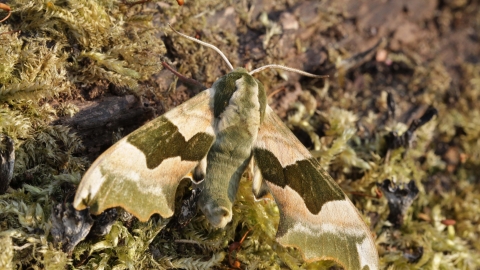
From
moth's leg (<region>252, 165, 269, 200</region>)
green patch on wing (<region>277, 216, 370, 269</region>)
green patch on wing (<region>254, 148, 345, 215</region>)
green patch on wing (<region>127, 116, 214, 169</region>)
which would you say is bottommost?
green patch on wing (<region>277, 216, 370, 269</region>)

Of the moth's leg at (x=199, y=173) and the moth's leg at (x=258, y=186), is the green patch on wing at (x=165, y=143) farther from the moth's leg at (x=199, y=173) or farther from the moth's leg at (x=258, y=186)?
the moth's leg at (x=258, y=186)

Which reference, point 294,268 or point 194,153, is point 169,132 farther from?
point 294,268

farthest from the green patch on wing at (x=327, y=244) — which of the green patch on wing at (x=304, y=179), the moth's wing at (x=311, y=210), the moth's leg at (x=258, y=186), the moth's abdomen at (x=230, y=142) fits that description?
the moth's abdomen at (x=230, y=142)

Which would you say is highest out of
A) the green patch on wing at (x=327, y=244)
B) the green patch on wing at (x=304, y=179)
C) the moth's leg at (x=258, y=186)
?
the green patch on wing at (x=304, y=179)

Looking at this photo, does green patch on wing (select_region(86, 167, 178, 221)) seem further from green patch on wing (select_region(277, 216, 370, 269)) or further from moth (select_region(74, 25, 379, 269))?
green patch on wing (select_region(277, 216, 370, 269))

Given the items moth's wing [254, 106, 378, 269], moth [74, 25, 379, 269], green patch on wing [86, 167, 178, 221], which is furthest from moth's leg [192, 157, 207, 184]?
moth's wing [254, 106, 378, 269]

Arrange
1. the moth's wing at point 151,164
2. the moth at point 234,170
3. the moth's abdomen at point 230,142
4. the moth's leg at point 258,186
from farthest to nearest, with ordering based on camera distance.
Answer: the moth's leg at point 258,186 < the moth's abdomen at point 230,142 < the moth at point 234,170 < the moth's wing at point 151,164

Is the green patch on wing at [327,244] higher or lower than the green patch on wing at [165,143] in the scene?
lower

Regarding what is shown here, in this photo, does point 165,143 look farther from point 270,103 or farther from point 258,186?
point 270,103

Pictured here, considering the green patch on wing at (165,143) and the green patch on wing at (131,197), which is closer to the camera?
the green patch on wing at (131,197)

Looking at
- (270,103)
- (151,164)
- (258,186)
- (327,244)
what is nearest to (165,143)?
(151,164)
